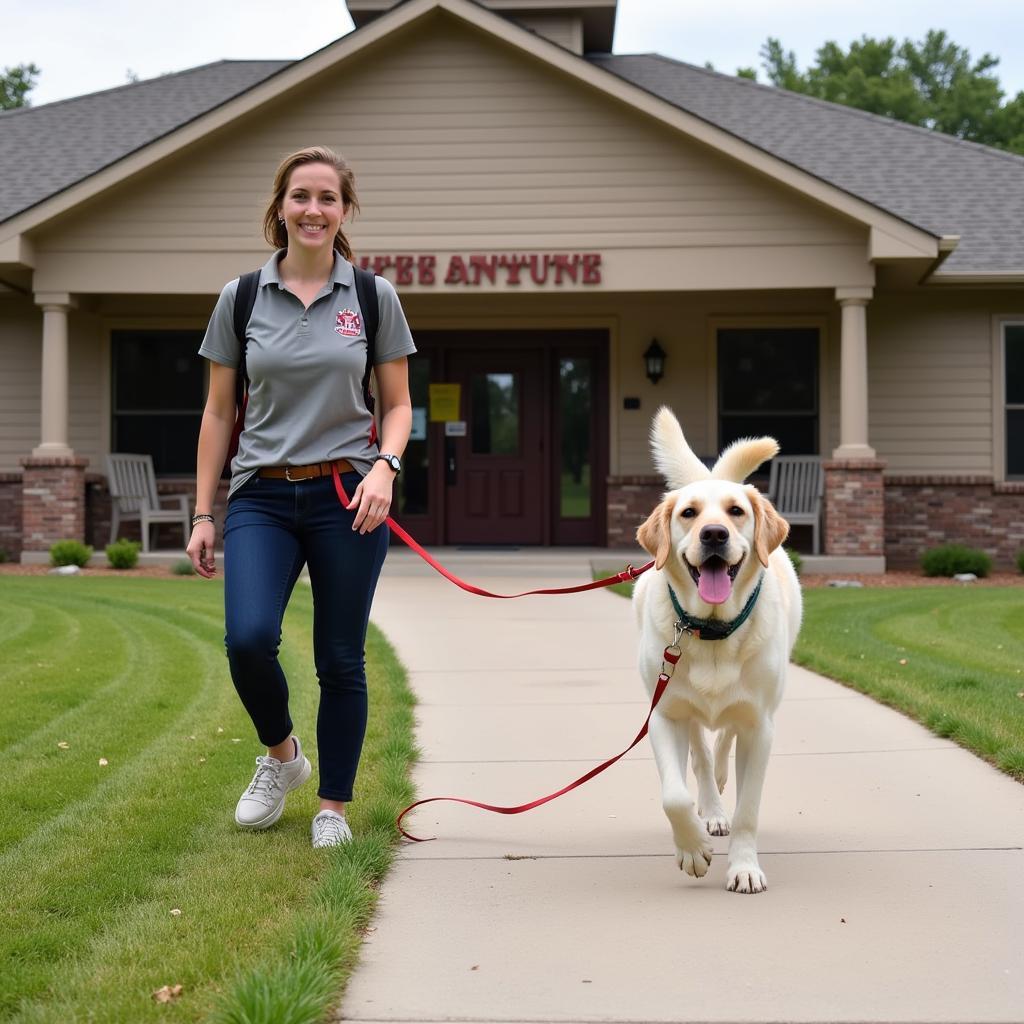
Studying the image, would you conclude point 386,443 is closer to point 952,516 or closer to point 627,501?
point 627,501

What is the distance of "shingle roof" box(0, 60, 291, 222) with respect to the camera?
58.0 feet

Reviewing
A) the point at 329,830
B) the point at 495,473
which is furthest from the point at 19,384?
the point at 329,830

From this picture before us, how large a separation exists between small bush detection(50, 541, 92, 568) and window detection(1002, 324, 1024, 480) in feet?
36.3

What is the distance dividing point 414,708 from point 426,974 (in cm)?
364

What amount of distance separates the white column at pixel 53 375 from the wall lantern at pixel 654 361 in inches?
273

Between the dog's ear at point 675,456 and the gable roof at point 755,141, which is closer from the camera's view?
the dog's ear at point 675,456

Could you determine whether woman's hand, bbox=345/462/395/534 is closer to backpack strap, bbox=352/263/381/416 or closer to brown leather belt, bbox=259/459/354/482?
brown leather belt, bbox=259/459/354/482

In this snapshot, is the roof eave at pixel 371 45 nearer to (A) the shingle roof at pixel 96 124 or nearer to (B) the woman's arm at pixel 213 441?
(A) the shingle roof at pixel 96 124

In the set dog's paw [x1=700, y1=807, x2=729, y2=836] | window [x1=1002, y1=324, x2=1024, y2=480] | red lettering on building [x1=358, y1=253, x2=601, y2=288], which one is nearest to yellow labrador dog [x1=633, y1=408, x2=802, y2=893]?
dog's paw [x1=700, y1=807, x2=729, y2=836]

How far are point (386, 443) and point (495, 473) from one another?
504 inches

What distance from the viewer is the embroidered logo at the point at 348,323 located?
4.17 m

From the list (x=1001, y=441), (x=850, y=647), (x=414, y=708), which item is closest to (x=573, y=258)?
(x=1001, y=441)

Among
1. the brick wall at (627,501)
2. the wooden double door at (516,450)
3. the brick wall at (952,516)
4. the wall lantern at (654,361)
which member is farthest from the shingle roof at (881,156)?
the brick wall at (627,501)

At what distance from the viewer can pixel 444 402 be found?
16.9 m
